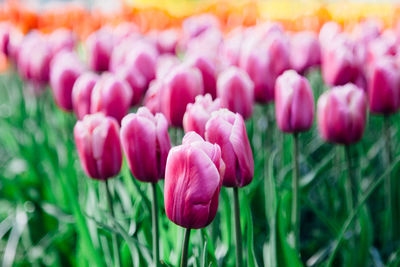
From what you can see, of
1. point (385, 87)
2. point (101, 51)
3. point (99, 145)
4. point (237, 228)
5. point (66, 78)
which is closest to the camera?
point (237, 228)

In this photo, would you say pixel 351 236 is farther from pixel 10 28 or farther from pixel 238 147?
pixel 10 28

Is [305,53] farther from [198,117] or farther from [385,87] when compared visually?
[198,117]

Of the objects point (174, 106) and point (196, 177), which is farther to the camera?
point (174, 106)

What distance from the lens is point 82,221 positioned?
1167 millimetres

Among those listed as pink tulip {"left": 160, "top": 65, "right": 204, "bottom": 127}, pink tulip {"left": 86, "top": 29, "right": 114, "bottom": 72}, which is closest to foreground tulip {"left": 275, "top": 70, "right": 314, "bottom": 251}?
pink tulip {"left": 160, "top": 65, "right": 204, "bottom": 127}

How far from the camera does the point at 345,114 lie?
1.23 meters

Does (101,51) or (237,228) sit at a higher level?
(101,51)

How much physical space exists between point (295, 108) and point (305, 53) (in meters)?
0.64

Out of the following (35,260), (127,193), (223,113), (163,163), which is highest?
(223,113)

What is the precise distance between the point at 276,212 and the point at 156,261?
26 centimetres

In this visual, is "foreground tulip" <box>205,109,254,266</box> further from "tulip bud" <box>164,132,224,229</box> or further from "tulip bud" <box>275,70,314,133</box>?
"tulip bud" <box>275,70,314,133</box>

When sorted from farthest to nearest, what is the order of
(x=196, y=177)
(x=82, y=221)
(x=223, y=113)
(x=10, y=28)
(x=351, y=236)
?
1. (x=10, y=28)
2. (x=351, y=236)
3. (x=82, y=221)
4. (x=223, y=113)
5. (x=196, y=177)

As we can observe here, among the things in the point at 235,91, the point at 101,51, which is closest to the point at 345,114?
the point at 235,91

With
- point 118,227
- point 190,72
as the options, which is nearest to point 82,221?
point 118,227
